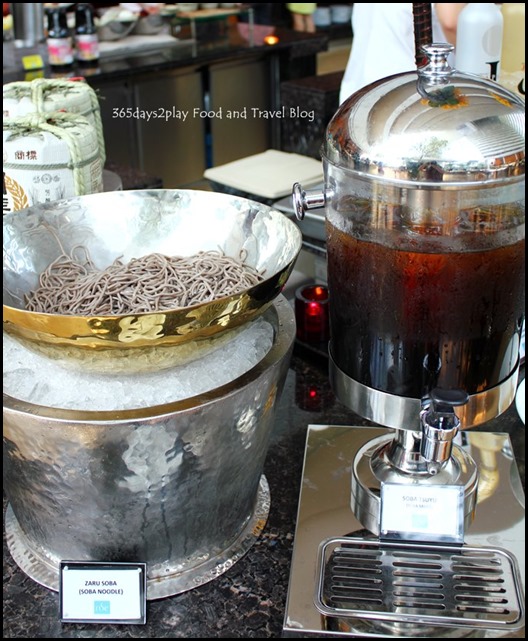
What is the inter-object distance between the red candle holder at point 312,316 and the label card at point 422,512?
463 mm

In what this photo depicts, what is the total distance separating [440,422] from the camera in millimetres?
839

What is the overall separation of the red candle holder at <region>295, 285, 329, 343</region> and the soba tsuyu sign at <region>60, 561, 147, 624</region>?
604 mm

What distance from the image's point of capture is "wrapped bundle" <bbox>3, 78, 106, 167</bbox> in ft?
4.35

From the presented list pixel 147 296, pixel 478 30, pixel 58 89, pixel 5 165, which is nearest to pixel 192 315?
pixel 147 296

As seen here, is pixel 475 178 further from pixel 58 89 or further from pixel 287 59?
pixel 287 59

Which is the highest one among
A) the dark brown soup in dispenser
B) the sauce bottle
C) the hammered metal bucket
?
the sauce bottle

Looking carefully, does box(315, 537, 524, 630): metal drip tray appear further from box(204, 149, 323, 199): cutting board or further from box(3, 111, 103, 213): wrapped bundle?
box(204, 149, 323, 199): cutting board

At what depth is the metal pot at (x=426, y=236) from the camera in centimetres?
77

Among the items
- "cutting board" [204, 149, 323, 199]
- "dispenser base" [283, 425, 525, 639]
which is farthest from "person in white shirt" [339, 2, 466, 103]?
"dispenser base" [283, 425, 525, 639]

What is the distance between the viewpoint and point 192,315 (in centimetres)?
79

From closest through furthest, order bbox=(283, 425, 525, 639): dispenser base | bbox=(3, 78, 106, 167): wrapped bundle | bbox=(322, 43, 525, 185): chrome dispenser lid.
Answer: bbox=(322, 43, 525, 185): chrome dispenser lid
bbox=(283, 425, 525, 639): dispenser base
bbox=(3, 78, 106, 167): wrapped bundle

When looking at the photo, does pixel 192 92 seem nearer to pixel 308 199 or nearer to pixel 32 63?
pixel 32 63

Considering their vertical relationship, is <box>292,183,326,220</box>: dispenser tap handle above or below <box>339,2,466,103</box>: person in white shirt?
below

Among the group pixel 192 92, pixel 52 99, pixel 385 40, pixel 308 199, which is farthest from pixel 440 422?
pixel 192 92
